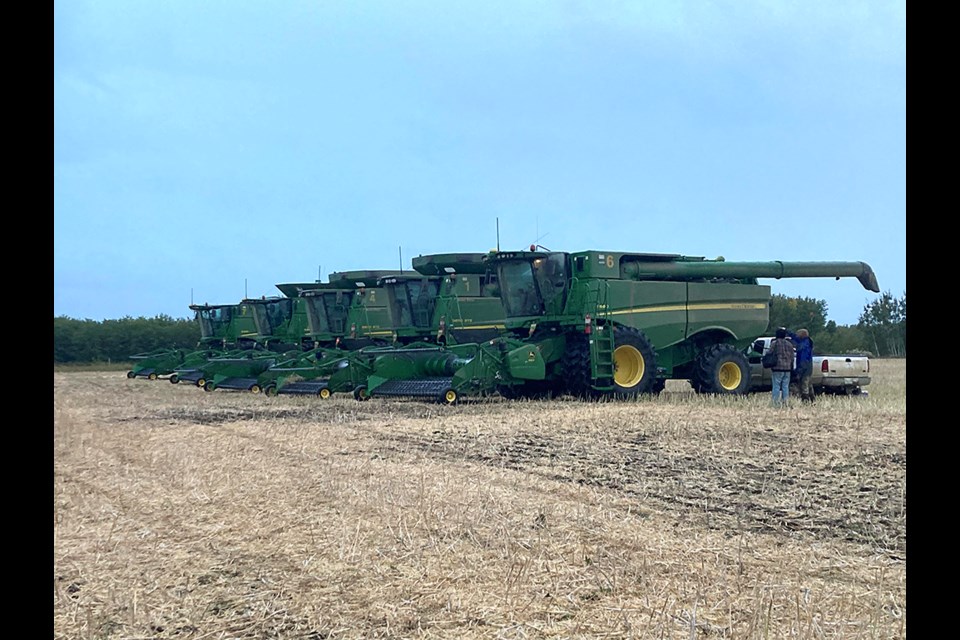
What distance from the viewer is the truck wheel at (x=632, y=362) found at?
47.1 feet

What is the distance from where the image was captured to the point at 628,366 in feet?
48.3

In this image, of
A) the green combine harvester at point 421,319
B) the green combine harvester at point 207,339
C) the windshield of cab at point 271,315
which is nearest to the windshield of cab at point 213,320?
the green combine harvester at point 207,339

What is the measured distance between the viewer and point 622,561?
415 cm

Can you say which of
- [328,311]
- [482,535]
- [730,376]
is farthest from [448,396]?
[482,535]

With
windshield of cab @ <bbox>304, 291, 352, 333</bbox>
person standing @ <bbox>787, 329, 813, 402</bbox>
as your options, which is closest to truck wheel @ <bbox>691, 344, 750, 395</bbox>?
person standing @ <bbox>787, 329, 813, 402</bbox>

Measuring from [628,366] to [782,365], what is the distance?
2.55 m

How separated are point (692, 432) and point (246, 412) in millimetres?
7471

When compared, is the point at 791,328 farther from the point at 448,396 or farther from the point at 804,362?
the point at 448,396

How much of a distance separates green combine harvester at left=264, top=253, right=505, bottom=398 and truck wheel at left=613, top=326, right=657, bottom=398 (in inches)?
122

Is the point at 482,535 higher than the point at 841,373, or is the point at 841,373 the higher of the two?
the point at 841,373
